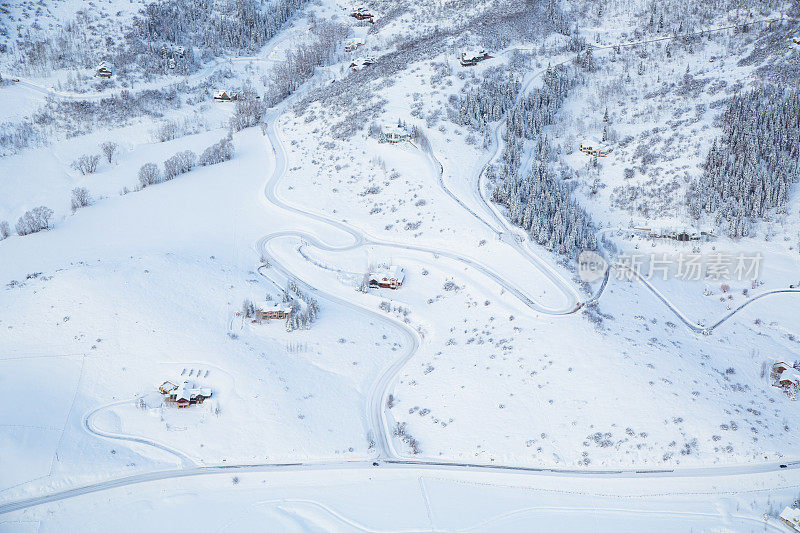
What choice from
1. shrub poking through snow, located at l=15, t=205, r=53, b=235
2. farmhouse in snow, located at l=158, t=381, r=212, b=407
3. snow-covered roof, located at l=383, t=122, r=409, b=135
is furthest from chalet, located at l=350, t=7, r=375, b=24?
farmhouse in snow, located at l=158, t=381, r=212, b=407

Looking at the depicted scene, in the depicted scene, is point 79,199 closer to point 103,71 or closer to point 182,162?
point 182,162

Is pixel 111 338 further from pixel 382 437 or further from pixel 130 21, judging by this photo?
pixel 130 21

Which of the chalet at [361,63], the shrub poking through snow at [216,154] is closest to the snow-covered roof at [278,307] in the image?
the shrub poking through snow at [216,154]

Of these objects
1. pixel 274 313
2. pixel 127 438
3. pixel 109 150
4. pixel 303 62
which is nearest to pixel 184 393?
pixel 127 438

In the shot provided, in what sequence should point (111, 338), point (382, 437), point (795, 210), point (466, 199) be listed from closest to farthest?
point (382, 437) → point (111, 338) → point (795, 210) → point (466, 199)

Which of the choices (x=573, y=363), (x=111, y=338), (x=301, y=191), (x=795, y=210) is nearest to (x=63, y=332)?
(x=111, y=338)

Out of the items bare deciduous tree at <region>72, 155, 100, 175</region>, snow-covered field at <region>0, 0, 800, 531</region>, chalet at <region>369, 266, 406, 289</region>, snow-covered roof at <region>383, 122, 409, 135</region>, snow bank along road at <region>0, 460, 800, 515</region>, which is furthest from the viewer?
bare deciduous tree at <region>72, 155, 100, 175</region>

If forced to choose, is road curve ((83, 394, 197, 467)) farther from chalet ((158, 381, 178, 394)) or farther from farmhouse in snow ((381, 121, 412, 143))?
farmhouse in snow ((381, 121, 412, 143))
